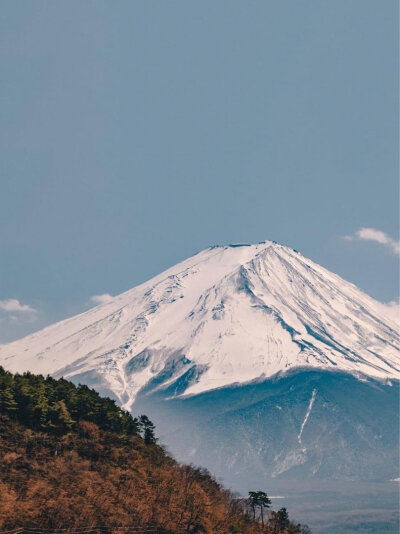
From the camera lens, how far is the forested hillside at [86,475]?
275 ft

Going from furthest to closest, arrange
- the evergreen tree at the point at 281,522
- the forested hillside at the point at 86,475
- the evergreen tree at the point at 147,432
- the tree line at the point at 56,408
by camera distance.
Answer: the evergreen tree at the point at 147,432 < the evergreen tree at the point at 281,522 < the tree line at the point at 56,408 < the forested hillside at the point at 86,475

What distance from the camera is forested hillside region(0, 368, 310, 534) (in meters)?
83.8

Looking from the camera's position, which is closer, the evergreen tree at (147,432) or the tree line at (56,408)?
the tree line at (56,408)

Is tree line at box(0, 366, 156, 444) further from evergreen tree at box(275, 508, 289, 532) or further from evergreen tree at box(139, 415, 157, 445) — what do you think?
evergreen tree at box(275, 508, 289, 532)

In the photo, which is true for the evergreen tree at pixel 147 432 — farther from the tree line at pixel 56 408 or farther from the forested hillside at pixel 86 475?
the forested hillside at pixel 86 475

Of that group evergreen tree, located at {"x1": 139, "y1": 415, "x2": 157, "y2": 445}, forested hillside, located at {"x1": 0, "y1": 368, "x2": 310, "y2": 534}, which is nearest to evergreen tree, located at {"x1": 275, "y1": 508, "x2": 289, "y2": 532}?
forested hillside, located at {"x1": 0, "y1": 368, "x2": 310, "y2": 534}

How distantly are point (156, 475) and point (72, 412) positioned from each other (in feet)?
57.4

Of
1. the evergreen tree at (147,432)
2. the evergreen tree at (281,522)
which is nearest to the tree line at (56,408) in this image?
the evergreen tree at (147,432)

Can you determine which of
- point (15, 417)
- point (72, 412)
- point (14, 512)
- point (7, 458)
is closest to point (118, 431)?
point (72, 412)

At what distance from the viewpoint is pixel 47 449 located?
95438 millimetres

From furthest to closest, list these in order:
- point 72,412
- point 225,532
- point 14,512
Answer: point 72,412 → point 225,532 → point 14,512

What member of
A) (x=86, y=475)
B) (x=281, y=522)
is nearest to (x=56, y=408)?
(x=86, y=475)

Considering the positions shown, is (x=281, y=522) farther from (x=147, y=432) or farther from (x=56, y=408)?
(x=56, y=408)

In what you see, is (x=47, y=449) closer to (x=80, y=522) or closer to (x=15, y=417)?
(x=15, y=417)
